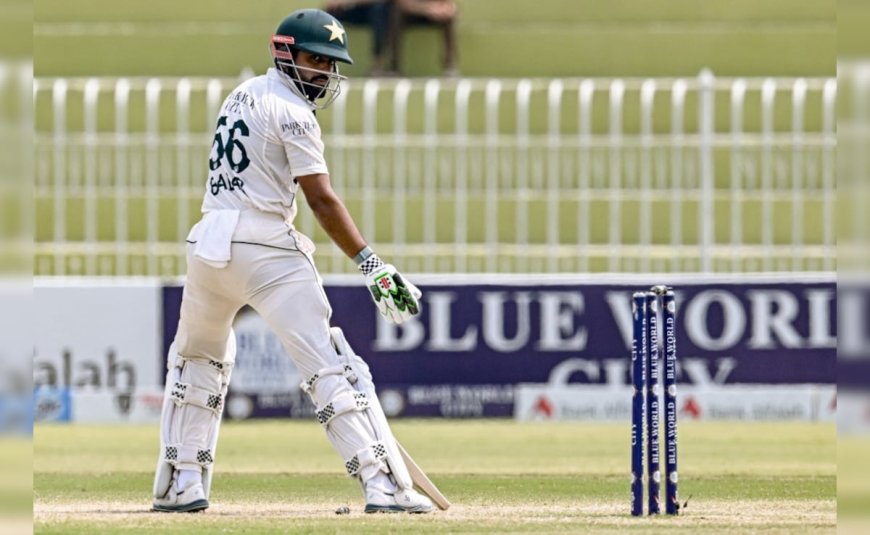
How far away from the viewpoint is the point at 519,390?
45.0ft

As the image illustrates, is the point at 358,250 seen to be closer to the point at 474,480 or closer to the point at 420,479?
the point at 420,479

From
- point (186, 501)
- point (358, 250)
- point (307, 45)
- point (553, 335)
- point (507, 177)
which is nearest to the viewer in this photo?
point (358, 250)

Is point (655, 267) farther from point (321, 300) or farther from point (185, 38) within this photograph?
point (321, 300)

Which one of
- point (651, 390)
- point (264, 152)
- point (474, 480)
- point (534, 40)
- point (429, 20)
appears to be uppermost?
point (429, 20)

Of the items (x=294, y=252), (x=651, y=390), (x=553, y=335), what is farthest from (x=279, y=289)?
(x=553, y=335)

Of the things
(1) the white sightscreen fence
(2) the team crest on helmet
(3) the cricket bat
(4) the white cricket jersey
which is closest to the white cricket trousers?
(4) the white cricket jersey

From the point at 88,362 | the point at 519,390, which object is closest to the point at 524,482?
the point at 519,390

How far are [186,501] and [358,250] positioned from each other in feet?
3.92

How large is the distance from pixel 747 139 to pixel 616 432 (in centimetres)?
342

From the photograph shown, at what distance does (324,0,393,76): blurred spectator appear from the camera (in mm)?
18047

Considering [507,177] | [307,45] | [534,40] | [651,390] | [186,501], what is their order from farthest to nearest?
[534,40], [507,177], [186,501], [307,45], [651,390]

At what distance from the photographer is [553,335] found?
1368 cm

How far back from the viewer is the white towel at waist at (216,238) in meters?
6.74

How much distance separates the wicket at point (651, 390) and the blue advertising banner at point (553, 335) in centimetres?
686
